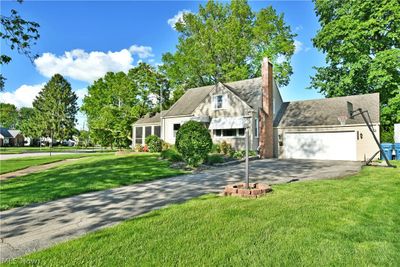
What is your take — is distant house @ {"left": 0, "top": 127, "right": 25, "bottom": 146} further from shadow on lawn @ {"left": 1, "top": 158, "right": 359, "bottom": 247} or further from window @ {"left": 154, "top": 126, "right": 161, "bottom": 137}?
shadow on lawn @ {"left": 1, "top": 158, "right": 359, "bottom": 247}

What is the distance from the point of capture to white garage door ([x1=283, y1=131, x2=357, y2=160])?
2120 cm

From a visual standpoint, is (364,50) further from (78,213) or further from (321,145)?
(78,213)

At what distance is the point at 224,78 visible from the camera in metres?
37.9

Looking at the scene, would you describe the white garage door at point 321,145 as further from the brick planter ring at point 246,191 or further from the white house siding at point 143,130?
the white house siding at point 143,130

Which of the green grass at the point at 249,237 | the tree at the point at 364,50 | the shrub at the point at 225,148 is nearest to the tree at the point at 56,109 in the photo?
the shrub at the point at 225,148

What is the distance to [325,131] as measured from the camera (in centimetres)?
2247

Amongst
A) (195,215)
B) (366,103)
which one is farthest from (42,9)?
(366,103)

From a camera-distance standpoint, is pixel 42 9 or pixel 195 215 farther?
pixel 42 9

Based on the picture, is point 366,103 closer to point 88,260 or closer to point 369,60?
point 369,60

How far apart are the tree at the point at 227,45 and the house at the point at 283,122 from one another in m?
9.63

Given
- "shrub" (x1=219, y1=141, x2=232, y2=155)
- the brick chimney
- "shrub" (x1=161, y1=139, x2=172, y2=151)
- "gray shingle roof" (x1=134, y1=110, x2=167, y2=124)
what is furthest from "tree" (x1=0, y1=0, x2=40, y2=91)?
"gray shingle roof" (x1=134, y1=110, x2=167, y2=124)

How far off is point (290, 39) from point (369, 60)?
39.1 feet

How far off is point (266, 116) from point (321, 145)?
550cm

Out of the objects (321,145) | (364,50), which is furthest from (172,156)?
(364,50)
